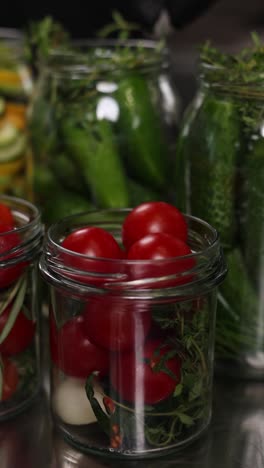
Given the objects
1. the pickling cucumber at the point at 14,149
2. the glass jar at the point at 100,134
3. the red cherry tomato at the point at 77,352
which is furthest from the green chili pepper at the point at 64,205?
the red cherry tomato at the point at 77,352

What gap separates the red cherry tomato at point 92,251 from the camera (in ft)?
2.02

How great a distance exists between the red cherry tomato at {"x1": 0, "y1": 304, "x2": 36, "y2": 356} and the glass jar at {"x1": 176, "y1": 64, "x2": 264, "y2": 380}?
179 mm

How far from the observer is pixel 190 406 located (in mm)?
A: 656

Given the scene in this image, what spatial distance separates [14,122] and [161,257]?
0.45 metres

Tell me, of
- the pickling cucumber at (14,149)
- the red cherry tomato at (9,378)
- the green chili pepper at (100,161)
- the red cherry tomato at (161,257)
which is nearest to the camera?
the red cherry tomato at (161,257)

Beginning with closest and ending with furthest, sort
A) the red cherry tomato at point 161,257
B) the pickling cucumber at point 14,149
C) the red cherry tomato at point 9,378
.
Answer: the red cherry tomato at point 161,257
the red cherry tomato at point 9,378
the pickling cucumber at point 14,149

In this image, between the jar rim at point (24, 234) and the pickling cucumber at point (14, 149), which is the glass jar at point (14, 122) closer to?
the pickling cucumber at point (14, 149)

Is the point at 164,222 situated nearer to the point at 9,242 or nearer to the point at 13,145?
the point at 9,242

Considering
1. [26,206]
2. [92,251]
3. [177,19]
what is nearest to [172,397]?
[92,251]

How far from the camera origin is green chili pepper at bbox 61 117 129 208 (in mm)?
837

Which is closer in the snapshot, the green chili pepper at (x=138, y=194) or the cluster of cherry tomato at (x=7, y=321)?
the cluster of cherry tomato at (x=7, y=321)

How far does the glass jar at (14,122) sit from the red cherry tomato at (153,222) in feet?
0.96

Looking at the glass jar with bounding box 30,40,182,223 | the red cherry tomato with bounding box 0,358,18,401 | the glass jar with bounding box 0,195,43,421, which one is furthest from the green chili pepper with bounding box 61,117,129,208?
the red cherry tomato with bounding box 0,358,18,401

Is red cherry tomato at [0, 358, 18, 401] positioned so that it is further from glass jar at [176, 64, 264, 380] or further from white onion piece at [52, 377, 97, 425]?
glass jar at [176, 64, 264, 380]
